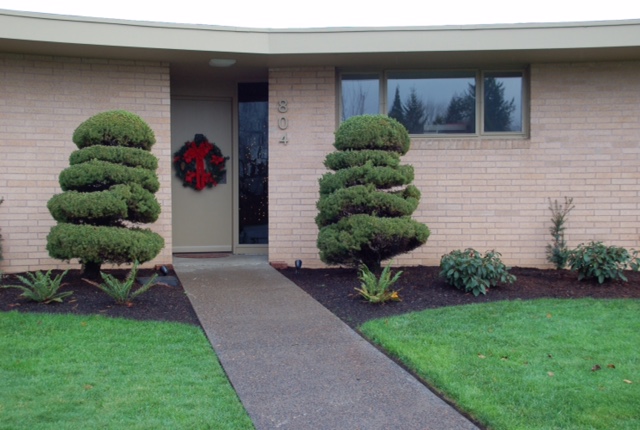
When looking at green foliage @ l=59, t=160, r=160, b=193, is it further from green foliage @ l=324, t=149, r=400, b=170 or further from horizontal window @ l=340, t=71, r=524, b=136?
horizontal window @ l=340, t=71, r=524, b=136

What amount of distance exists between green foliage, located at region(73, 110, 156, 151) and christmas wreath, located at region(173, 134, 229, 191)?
10.5 ft

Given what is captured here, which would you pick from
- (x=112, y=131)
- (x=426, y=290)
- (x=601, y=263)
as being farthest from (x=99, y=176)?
(x=601, y=263)

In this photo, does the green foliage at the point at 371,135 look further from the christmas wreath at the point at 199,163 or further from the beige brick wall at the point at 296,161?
the christmas wreath at the point at 199,163

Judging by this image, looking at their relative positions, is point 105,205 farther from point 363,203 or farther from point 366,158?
point 366,158

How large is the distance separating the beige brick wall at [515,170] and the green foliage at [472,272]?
1.95 metres

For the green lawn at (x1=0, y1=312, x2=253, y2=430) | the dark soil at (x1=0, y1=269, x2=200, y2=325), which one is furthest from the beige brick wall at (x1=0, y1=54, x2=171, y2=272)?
the green lawn at (x1=0, y1=312, x2=253, y2=430)

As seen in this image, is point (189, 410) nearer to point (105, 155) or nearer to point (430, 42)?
point (105, 155)

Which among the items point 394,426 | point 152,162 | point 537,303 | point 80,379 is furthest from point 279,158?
point 394,426

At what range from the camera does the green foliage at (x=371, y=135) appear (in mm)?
8156

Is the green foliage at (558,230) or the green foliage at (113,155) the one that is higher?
the green foliage at (113,155)

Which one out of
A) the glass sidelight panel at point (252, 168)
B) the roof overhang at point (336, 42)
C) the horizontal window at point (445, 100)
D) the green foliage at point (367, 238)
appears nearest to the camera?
the green foliage at point (367, 238)

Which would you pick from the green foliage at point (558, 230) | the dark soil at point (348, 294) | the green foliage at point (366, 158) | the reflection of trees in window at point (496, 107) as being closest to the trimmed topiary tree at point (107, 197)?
the dark soil at point (348, 294)

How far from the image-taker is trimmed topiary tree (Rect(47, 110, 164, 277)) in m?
7.30

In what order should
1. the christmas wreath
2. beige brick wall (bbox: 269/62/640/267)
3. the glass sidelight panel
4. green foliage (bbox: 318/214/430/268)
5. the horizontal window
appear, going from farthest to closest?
the glass sidelight panel, the christmas wreath, the horizontal window, beige brick wall (bbox: 269/62/640/267), green foliage (bbox: 318/214/430/268)
